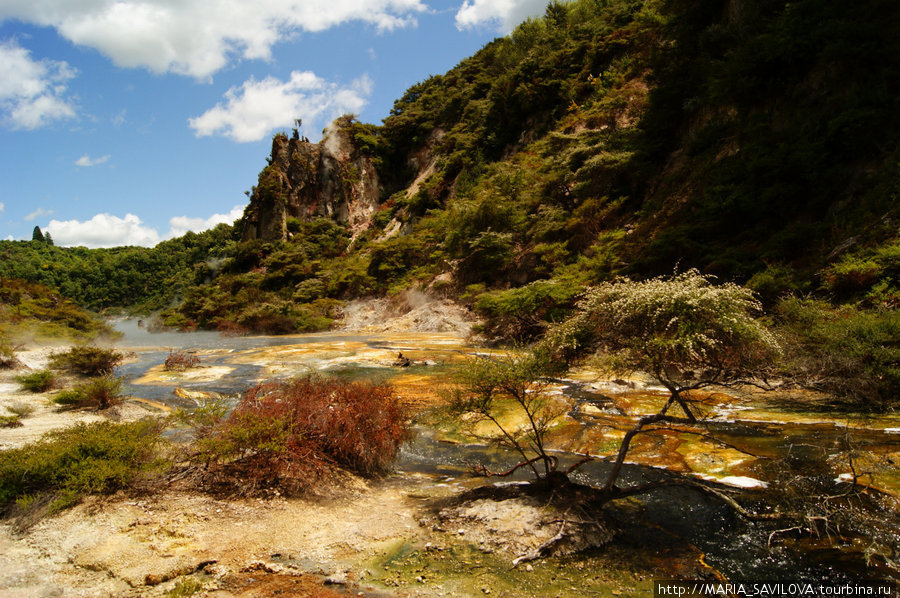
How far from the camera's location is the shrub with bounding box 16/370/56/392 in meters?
12.1

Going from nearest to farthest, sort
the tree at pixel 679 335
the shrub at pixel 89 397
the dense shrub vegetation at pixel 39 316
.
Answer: the tree at pixel 679 335, the shrub at pixel 89 397, the dense shrub vegetation at pixel 39 316

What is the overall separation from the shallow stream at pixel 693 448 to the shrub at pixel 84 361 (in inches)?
37.4

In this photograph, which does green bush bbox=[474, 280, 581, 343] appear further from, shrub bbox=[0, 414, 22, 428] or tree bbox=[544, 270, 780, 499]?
shrub bbox=[0, 414, 22, 428]

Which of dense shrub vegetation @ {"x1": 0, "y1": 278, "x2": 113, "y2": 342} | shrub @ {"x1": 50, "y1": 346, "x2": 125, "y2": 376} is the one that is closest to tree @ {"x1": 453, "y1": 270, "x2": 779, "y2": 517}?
shrub @ {"x1": 50, "y1": 346, "x2": 125, "y2": 376}

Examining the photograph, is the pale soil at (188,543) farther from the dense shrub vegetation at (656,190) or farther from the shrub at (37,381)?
the shrub at (37,381)

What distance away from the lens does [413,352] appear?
1991 centimetres

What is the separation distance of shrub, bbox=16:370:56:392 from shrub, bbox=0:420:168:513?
830cm

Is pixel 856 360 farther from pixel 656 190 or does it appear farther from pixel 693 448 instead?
pixel 656 190

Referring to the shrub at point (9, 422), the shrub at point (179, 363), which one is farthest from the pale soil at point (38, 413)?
the shrub at point (179, 363)

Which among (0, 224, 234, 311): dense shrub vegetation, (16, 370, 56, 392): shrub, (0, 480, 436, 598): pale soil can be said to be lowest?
(0, 480, 436, 598): pale soil

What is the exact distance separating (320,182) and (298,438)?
5873cm

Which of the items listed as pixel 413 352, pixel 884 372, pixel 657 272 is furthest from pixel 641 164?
pixel 884 372

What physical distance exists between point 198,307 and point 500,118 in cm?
3634

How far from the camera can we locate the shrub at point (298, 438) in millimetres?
6254
